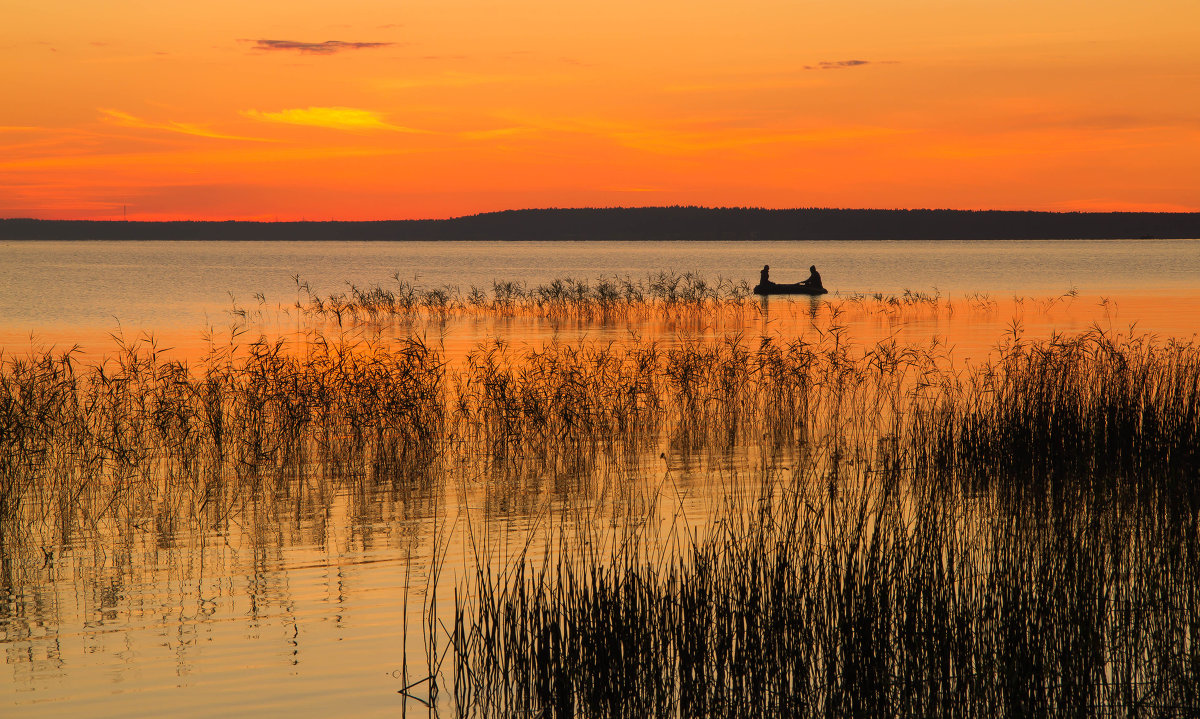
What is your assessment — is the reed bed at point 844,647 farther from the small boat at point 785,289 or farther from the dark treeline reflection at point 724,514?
the small boat at point 785,289

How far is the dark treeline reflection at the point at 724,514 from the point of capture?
5617mm

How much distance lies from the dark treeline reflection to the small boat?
2275 cm

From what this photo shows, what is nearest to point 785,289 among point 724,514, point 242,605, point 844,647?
point 724,514

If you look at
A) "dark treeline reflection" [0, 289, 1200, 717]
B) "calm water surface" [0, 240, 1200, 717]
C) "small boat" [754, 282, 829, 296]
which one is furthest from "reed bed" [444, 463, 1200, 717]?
"small boat" [754, 282, 829, 296]

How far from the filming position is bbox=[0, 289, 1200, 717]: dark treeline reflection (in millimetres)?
5617

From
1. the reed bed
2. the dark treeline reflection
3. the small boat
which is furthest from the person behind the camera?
the small boat

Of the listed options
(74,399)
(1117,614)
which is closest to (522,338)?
(74,399)

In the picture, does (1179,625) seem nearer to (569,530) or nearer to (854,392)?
(569,530)

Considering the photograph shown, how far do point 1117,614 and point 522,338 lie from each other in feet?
73.9

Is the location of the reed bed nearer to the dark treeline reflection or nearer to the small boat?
the dark treeline reflection

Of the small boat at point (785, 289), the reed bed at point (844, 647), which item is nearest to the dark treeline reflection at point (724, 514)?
the reed bed at point (844, 647)

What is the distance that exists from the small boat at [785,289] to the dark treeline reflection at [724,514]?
74.6 ft

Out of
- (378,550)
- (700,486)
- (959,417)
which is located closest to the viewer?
(378,550)

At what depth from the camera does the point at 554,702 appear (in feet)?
18.2
